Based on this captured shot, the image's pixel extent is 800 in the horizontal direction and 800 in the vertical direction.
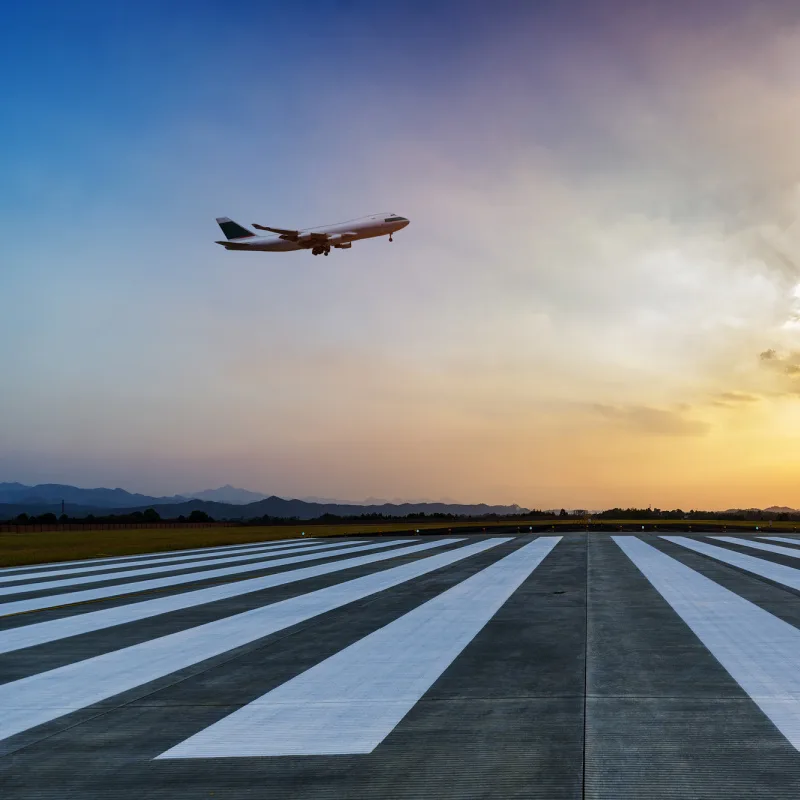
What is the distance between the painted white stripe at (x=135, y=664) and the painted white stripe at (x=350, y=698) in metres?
1.40

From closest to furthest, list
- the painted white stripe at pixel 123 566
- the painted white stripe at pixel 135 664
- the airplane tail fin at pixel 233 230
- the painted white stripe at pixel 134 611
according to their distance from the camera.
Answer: the painted white stripe at pixel 135 664 → the painted white stripe at pixel 134 611 → the painted white stripe at pixel 123 566 → the airplane tail fin at pixel 233 230

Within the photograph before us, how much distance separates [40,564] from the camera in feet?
68.1

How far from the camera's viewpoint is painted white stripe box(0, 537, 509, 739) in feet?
18.8

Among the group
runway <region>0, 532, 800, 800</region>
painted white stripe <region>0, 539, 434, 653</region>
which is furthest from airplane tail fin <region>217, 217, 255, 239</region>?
runway <region>0, 532, 800, 800</region>

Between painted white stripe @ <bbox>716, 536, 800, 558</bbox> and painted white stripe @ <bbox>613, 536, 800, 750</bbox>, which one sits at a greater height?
painted white stripe @ <bbox>613, 536, 800, 750</bbox>

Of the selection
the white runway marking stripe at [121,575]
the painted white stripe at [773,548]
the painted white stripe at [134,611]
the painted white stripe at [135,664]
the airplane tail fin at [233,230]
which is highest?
the airplane tail fin at [233,230]

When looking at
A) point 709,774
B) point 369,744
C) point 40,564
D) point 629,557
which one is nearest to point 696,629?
point 709,774

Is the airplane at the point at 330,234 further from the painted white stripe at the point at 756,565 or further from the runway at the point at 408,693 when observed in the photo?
the runway at the point at 408,693

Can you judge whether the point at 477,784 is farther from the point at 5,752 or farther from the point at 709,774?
the point at 5,752

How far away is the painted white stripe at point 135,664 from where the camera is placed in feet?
18.8

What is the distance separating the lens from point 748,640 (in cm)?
764

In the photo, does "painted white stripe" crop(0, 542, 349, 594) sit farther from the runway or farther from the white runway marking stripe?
the runway

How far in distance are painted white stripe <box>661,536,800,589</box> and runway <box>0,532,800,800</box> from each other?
1015mm

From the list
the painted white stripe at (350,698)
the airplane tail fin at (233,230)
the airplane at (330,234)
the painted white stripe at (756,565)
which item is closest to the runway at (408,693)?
the painted white stripe at (350,698)
